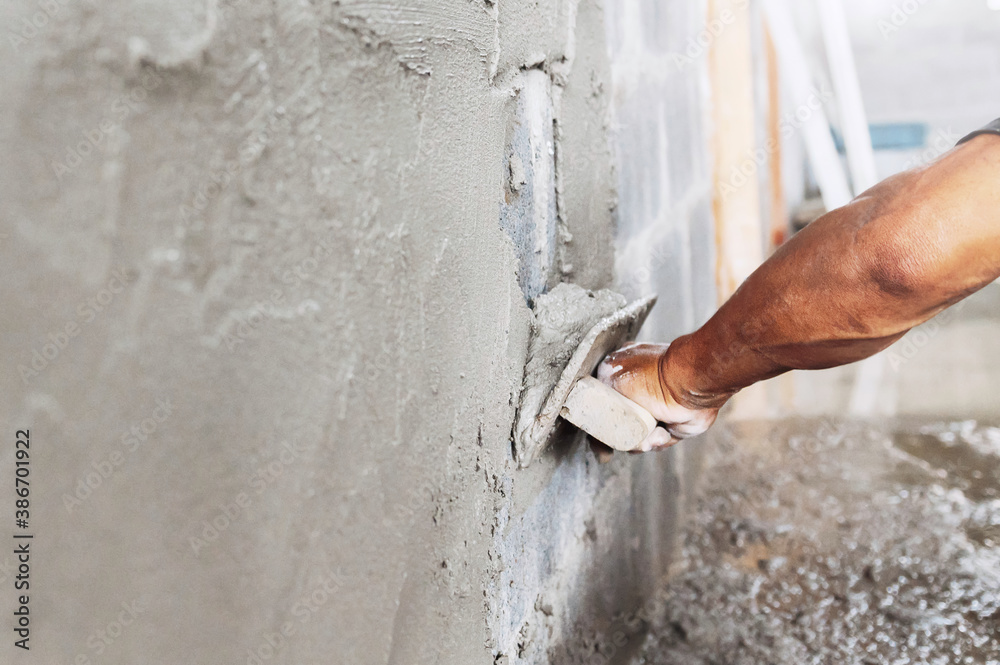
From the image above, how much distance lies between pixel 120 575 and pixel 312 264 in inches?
12.7

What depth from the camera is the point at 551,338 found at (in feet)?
4.14

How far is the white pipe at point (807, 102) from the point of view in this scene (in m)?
4.35

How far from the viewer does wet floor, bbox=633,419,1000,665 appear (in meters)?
1.93

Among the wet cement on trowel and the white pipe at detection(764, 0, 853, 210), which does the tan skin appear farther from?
the white pipe at detection(764, 0, 853, 210)

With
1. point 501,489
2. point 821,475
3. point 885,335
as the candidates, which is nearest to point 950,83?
point 821,475

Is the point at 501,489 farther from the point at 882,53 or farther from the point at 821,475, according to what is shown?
the point at 882,53

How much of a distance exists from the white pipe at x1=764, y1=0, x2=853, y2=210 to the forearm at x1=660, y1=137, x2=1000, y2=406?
138 inches

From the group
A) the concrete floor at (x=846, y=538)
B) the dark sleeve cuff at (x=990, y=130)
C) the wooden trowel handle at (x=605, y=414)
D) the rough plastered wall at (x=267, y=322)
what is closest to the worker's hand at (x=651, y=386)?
the wooden trowel handle at (x=605, y=414)

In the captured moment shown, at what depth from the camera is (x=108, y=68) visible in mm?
553

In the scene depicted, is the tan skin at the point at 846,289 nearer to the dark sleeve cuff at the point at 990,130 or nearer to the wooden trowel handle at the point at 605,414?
the dark sleeve cuff at the point at 990,130

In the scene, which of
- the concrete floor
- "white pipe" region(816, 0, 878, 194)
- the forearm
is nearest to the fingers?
the forearm

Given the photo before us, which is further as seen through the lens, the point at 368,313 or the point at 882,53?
the point at 882,53

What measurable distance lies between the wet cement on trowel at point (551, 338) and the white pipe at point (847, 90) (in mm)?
3822

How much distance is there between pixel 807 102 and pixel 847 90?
1.17 feet
